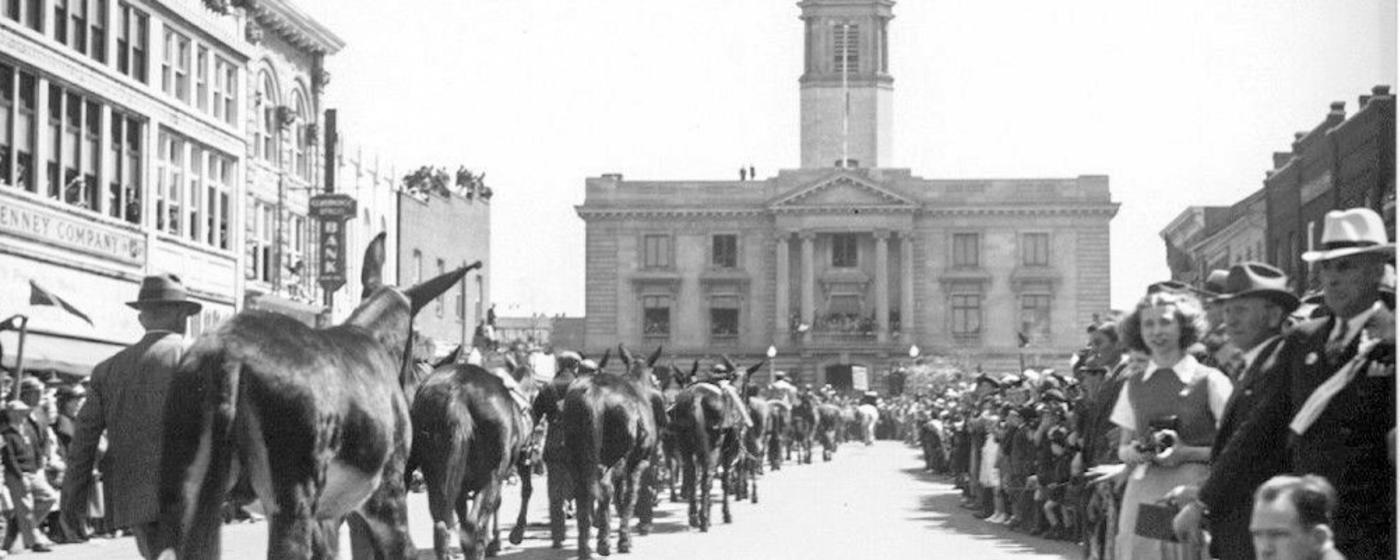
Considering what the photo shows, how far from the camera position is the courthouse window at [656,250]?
11525 cm

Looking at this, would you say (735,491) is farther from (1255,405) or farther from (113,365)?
(1255,405)

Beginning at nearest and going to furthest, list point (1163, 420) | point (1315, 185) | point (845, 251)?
point (1163, 420)
point (1315, 185)
point (845, 251)

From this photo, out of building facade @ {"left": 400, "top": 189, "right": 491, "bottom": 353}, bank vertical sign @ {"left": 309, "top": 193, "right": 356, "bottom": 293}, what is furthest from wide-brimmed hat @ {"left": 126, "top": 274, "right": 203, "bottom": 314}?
building facade @ {"left": 400, "top": 189, "right": 491, "bottom": 353}

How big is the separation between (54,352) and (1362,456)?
891 inches

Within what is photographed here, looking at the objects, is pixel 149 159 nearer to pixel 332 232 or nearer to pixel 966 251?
pixel 332 232

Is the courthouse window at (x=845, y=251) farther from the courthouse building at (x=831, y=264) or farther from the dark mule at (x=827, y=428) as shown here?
the dark mule at (x=827, y=428)

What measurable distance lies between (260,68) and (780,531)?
23706mm

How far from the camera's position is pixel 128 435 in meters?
10.5

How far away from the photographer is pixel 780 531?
24.4 m

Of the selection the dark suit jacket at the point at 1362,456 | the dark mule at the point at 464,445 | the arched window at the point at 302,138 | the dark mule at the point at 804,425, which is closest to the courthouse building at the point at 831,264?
the dark mule at the point at 804,425

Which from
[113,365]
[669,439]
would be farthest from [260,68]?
[113,365]

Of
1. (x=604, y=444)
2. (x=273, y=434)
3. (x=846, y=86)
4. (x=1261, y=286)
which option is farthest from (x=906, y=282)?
(x=1261, y=286)

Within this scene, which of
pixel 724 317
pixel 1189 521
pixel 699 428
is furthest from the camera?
pixel 724 317

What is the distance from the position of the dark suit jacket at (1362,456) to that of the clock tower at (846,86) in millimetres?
114200
